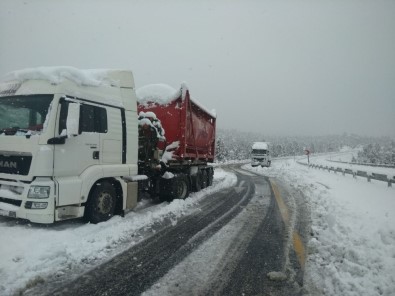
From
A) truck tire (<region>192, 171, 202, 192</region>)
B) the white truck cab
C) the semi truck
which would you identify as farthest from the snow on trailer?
the white truck cab

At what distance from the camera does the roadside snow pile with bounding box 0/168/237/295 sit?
4324 millimetres

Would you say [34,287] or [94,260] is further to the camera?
[94,260]

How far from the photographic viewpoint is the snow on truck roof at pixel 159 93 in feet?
35.2

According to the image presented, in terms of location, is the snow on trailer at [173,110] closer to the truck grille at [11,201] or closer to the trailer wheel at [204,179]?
the trailer wheel at [204,179]

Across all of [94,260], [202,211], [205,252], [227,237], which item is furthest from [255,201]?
[94,260]

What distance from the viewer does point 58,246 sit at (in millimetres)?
5188

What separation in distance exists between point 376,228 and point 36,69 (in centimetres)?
763

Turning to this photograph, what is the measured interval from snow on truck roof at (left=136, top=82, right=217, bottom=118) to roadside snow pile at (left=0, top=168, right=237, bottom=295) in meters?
4.53

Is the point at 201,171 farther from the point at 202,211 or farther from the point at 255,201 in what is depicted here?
the point at 202,211

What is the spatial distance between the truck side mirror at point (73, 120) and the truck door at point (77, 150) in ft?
0.50

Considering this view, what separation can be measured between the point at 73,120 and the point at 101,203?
2.04m

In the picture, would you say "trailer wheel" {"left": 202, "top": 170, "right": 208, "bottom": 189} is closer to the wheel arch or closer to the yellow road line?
the yellow road line

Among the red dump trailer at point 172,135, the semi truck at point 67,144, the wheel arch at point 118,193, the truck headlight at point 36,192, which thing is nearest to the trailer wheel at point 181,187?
the red dump trailer at point 172,135

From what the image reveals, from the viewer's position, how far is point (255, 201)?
1130cm
